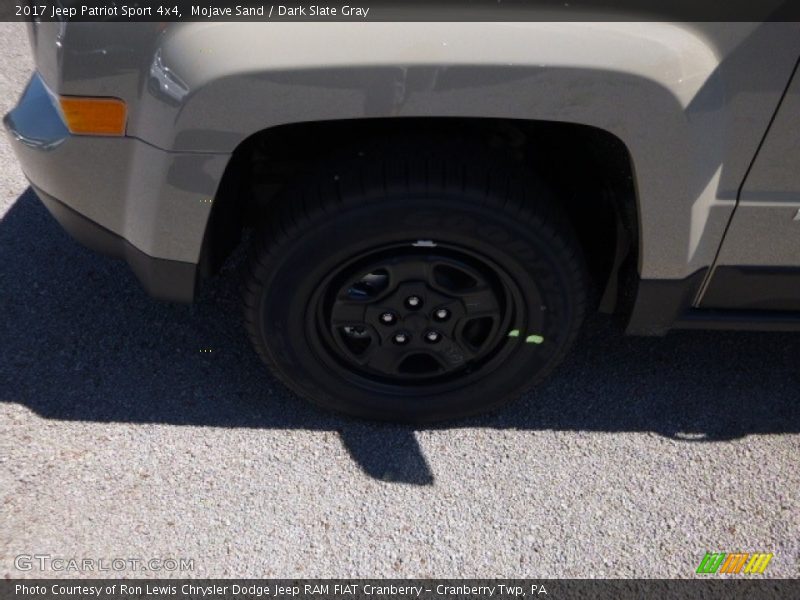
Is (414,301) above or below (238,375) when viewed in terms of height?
above

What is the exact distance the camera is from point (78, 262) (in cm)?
306

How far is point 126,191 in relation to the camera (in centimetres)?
207

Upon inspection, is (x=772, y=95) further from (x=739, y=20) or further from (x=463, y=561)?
(x=463, y=561)

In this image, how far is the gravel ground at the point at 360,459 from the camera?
2205 mm

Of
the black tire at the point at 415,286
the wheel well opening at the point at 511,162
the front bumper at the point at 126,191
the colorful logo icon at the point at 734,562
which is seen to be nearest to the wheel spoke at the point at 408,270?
the black tire at the point at 415,286

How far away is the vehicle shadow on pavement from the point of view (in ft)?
8.32

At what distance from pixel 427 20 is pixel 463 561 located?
1.43m

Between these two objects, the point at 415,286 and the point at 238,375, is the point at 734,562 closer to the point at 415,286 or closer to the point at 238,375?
the point at 415,286

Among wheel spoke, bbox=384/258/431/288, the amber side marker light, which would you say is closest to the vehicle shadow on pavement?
wheel spoke, bbox=384/258/431/288

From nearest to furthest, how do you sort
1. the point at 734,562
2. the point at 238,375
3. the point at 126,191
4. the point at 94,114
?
the point at 94,114
the point at 126,191
the point at 734,562
the point at 238,375

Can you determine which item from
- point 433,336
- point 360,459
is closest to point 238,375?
point 360,459

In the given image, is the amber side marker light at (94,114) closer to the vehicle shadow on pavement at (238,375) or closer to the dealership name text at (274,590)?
the vehicle shadow on pavement at (238,375)

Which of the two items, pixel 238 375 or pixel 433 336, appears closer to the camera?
pixel 433 336

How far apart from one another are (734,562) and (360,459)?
3.70ft
